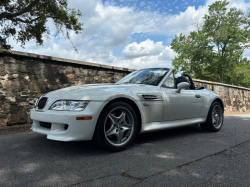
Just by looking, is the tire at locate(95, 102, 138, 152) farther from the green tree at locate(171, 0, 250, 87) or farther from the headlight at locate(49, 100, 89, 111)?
the green tree at locate(171, 0, 250, 87)

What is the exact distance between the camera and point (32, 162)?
8.72ft

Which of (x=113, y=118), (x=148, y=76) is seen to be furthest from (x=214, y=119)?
(x=113, y=118)

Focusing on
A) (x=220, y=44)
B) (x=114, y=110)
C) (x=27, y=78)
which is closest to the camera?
(x=114, y=110)

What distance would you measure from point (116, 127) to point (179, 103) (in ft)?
4.73

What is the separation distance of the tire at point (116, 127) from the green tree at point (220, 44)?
85.8 ft

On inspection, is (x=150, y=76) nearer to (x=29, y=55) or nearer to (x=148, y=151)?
(x=148, y=151)

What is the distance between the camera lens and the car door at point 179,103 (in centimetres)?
379

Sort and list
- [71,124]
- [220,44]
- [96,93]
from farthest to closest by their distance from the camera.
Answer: [220,44] → [96,93] → [71,124]

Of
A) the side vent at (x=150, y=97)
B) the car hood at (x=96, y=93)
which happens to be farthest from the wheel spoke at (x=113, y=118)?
the side vent at (x=150, y=97)

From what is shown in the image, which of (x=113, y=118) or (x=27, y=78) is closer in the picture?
(x=113, y=118)

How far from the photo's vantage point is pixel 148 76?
13.7 feet

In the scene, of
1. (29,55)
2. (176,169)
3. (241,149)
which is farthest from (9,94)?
(241,149)

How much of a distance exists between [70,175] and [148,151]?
131 cm

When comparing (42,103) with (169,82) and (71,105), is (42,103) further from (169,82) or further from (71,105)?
(169,82)
